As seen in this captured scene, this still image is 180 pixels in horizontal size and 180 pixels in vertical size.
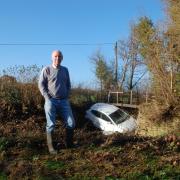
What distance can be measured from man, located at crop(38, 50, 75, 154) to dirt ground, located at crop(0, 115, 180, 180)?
16.9 inches

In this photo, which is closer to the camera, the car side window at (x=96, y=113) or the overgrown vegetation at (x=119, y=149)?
the overgrown vegetation at (x=119, y=149)

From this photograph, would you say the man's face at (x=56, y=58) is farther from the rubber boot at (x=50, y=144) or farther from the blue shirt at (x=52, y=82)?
the rubber boot at (x=50, y=144)

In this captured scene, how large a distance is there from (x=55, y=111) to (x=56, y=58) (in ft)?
3.54

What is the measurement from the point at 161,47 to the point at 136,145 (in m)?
9.37

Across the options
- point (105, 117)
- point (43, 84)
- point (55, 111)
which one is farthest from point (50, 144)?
point (105, 117)

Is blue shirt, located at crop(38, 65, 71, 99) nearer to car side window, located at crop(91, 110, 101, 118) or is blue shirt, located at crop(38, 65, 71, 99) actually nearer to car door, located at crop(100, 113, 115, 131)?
car door, located at crop(100, 113, 115, 131)

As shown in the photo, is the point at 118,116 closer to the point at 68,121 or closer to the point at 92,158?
the point at 68,121

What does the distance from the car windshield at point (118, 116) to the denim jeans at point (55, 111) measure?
1765 cm

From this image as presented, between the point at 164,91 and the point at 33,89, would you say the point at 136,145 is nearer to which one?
the point at 164,91

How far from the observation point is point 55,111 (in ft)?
31.7

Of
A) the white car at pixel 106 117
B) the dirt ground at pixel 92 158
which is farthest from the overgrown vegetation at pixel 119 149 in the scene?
the white car at pixel 106 117

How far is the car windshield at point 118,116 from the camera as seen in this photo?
2756 centimetres

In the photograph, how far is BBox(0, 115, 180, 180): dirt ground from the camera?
25.6 ft

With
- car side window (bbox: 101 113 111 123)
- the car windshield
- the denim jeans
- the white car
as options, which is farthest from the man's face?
car side window (bbox: 101 113 111 123)
